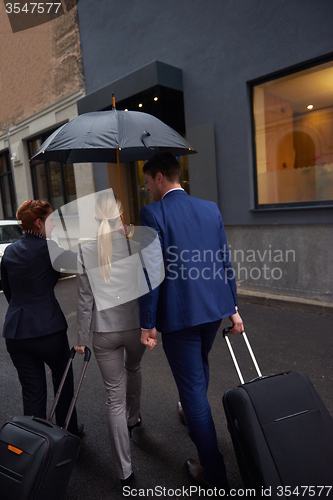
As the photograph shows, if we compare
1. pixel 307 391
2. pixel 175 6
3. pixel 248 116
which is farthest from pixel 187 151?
pixel 175 6

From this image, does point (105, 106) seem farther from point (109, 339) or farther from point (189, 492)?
point (189, 492)

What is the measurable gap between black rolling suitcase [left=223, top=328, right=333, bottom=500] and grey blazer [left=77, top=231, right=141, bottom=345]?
2.69ft

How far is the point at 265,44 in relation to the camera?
5906 millimetres

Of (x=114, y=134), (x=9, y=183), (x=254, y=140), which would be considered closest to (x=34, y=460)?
(x=114, y=134)

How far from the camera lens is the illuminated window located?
589 centimetres

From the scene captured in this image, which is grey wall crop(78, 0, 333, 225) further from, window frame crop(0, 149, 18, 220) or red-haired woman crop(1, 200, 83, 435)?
window frame crop(0, 149, 18, 220)

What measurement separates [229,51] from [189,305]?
5.94 meters

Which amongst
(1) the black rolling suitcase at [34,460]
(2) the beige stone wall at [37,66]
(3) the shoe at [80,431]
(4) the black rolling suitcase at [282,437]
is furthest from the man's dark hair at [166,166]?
(2) the beige stone wall at [37,66]

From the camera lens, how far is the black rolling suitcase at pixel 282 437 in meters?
1.66

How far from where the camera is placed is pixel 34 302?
2447 mm

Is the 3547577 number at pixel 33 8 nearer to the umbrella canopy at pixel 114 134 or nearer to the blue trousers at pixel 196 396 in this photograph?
the umbrella canopy at pixel 114 134

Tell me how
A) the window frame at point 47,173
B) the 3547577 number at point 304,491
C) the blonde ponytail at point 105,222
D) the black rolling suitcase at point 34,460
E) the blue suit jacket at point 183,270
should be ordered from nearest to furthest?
the 3547577 number at point 304,491 → the black rolling suitcase at point 34,460 → the blue suit jacket at point 183,270 → the blonde ponytail at point 105,222 → the window frame at point 47,173

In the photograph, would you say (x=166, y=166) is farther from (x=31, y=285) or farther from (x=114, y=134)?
(x=31, y=285)

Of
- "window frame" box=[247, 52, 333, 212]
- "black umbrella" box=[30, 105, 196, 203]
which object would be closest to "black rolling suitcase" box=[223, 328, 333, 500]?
"black umbrella" box=[30, 105, 196, 203]
